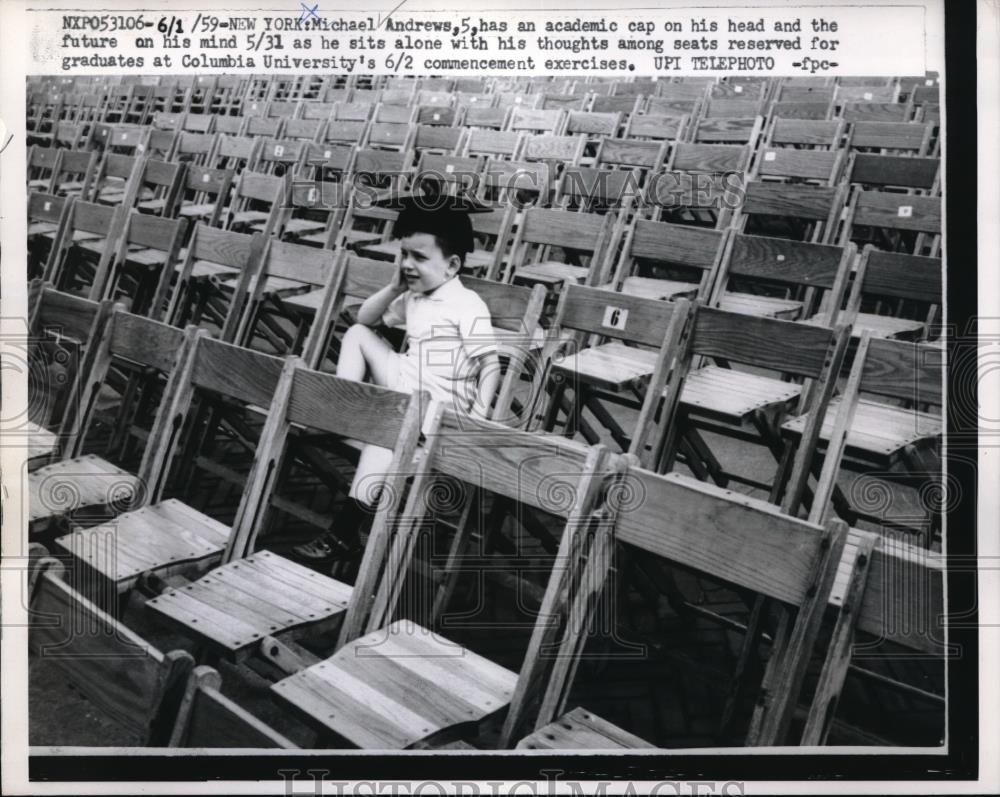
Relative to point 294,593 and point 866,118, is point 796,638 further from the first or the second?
point 866,118

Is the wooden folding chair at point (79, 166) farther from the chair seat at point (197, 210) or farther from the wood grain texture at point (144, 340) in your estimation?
the wood grain texture at point (144, 340)

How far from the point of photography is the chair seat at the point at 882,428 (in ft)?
7.99

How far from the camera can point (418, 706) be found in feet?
6.01

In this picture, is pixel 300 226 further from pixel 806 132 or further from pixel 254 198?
pixel 806 132

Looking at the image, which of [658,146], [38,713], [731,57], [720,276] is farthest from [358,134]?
[38,713]

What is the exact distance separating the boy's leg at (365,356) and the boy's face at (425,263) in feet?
0.70

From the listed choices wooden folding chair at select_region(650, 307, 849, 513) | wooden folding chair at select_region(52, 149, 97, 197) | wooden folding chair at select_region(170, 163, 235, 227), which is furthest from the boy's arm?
wooden folding chair at select_region(52, 149, 97, 197)

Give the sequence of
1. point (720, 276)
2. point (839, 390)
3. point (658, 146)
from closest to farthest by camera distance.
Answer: point (720, 276)
point (839, 390)
point (658, 146)

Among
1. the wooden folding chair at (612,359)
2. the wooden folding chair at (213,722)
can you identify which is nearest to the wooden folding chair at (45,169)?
the wooden folding chair at (612,359)

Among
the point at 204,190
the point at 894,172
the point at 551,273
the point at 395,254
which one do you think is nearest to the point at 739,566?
the point at 551,273

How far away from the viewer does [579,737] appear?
180 centimetres

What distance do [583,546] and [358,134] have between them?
14.8ft

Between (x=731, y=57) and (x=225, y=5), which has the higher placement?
(x=731, y=57)

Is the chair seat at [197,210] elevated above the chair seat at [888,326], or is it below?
below
